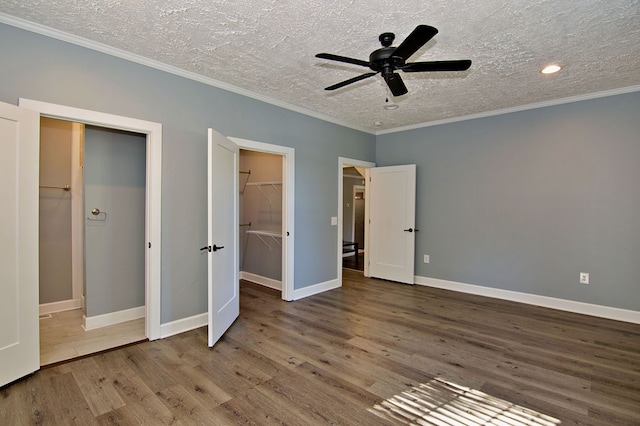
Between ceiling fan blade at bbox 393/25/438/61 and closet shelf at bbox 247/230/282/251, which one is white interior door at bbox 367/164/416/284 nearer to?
closet shelf at bbox 247/230/282/251

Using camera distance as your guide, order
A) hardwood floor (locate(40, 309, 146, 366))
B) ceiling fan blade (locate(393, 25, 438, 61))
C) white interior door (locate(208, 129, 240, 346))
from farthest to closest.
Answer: white interior door (locate(208, 129, 240, 346)) < hardwood floor (locate(40, 309, 146, 366)) < ceiling fan blade (locate(393, 25, 438, 61))

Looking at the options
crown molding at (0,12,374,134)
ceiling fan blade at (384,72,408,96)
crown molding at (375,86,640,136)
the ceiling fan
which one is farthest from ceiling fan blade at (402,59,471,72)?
crown molding at (375,86,640,136)

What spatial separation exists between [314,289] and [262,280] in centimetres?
Result: 101

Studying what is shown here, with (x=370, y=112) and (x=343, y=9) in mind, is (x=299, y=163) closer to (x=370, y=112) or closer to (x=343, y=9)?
(x=370, y=112)

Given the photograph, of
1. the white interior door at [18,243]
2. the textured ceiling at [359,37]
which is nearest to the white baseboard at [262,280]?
the textured ceiling at [359,37]

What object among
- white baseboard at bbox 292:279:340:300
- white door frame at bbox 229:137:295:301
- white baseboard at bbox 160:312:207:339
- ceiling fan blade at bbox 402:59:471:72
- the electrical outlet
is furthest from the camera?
white baseboard at bbox 292:279:340:300

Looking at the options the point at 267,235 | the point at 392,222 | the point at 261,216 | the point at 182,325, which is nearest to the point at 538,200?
the point at 392,222

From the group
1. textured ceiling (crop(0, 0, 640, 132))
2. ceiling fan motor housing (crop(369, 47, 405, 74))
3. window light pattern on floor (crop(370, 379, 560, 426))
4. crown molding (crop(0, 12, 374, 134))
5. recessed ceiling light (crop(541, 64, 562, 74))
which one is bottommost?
window light pattern on floor (crop(370, 379, 560, 426))

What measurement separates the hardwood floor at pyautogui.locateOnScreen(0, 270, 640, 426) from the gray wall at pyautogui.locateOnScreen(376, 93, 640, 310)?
2.23 feet

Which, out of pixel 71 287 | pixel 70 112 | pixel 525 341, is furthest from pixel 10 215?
pixel 525 341

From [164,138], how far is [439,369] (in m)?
3.30

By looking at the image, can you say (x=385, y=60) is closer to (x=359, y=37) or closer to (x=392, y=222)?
(x=359, y=37)

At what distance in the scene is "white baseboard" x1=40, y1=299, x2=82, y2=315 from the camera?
150 inches

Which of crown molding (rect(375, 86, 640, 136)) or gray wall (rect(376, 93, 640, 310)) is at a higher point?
crown molding (rect(375, 86, 640, 136))
